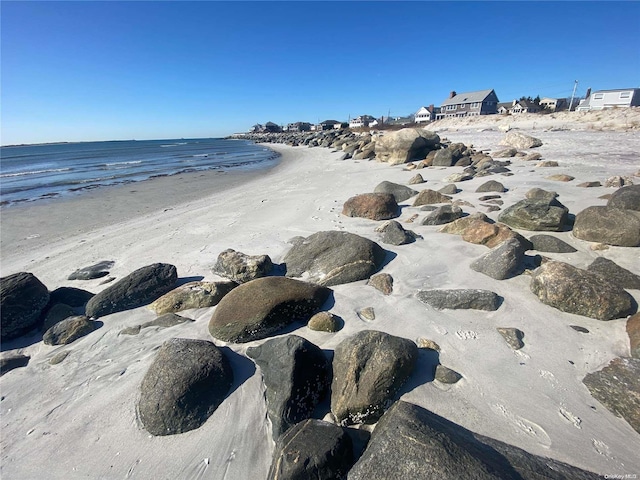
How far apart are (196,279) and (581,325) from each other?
17.6 feet

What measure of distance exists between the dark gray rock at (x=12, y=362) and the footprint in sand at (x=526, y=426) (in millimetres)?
5250

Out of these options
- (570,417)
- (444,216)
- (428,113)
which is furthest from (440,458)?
(428,113)

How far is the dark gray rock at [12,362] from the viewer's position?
3.48 metres

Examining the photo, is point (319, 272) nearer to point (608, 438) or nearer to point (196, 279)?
point (196, 279)

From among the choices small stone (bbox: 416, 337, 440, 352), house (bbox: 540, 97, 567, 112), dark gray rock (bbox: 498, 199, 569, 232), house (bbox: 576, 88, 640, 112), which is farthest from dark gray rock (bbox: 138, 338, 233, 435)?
house (bbox: 540, 97, 567, 112)

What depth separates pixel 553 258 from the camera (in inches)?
164

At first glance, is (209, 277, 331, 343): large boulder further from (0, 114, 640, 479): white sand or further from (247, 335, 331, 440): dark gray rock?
(247, 335, 331, 440): dark gray rock

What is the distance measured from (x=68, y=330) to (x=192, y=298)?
1.63 metres

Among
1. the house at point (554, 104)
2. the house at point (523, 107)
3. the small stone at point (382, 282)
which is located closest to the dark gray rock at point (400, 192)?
the small stone at point (382, 282)

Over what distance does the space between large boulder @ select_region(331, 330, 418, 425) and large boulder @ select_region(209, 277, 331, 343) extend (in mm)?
924

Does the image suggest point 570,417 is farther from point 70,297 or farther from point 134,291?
point 70,297

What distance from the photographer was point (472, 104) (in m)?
56.8

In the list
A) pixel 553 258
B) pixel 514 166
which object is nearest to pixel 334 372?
pixel 553 258

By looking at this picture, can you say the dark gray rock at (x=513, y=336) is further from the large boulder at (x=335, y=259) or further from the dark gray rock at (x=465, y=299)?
the large boulder at (x=335, y=259)
